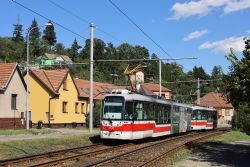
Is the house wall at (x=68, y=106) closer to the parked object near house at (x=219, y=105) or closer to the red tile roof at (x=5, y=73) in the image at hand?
the red tile roof at (x=5, y=73)

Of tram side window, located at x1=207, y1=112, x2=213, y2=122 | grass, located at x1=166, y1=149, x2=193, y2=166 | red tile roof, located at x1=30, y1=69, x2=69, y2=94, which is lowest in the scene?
grass, located at x1=166, y1=149, x2=193, y2=166

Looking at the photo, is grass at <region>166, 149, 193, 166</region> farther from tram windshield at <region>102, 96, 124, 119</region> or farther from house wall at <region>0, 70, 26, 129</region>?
house wall at <region>0, 70, 26, 129</region>

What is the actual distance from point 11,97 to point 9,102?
644mm

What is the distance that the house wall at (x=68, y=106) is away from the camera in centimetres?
4869

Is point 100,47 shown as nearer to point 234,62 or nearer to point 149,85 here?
point 149,85

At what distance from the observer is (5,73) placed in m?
40.0

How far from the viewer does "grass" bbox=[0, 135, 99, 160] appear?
66.7 feet

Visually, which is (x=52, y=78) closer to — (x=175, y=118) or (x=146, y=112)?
(x=175, y=118)

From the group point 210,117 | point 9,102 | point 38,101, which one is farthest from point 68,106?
point 210,117

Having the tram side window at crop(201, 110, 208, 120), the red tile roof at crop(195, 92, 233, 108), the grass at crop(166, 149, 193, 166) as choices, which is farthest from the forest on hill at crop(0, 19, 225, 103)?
the grass at crop(166, 149, 193, 166)

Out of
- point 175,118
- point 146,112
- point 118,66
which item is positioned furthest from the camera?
point 118,66

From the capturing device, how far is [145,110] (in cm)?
2830

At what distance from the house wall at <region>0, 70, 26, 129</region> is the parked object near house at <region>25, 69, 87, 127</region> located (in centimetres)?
693

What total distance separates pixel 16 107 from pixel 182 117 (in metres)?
14.5
